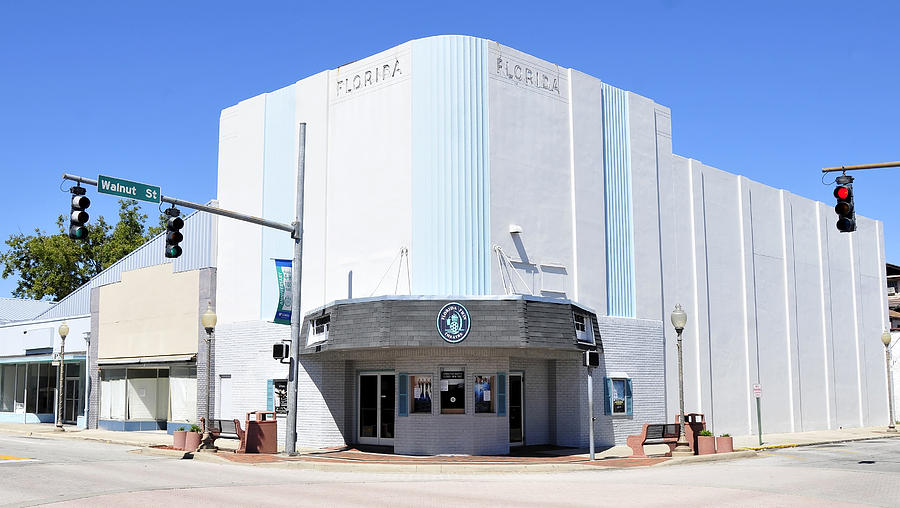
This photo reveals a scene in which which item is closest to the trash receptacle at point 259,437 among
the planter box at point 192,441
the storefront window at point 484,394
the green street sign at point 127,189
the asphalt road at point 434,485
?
the asphalt road at point 434,485

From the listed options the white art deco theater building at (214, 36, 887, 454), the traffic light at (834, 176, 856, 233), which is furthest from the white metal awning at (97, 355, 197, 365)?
the traffic light at (834, 176, 856, 233)

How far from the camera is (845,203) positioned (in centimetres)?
→ 1742

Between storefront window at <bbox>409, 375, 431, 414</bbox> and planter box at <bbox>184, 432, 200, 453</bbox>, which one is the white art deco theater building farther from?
planter box at <bbox>184, 432, 200, 453</bbox>

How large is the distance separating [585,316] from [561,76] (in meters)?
8.08

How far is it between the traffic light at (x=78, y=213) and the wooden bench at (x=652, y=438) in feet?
49.8

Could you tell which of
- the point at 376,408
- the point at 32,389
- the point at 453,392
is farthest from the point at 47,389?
the point at 453,392

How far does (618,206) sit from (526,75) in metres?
5.89

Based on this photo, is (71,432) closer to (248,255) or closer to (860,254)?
(248,255)

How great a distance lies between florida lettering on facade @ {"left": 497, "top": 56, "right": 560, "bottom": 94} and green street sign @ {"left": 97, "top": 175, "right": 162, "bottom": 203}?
1161 centimetres

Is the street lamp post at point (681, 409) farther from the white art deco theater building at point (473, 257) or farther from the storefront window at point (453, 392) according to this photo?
the storefront window at point (453, 392)

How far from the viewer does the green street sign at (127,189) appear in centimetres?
1872

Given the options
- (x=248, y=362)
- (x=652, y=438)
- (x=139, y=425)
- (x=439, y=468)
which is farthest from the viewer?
(x=139, y=425)

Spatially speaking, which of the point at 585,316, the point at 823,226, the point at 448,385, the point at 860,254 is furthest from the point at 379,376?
the point at 860,254

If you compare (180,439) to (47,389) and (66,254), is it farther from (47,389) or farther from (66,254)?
(66,254)
